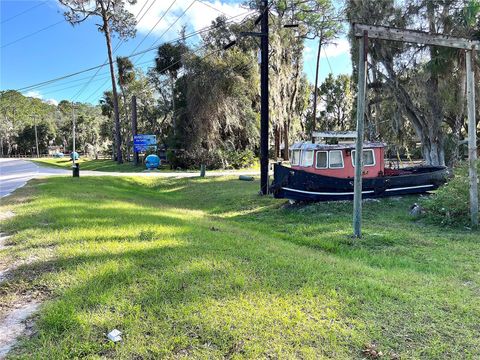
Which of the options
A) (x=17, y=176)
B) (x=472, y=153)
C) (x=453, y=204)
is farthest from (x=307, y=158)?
(x=17, y=176)

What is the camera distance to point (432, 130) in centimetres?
1722

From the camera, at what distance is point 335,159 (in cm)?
1222

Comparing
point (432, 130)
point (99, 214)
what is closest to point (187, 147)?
point (432, 130)

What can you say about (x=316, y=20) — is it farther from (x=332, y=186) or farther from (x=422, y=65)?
(x=332, y=186)

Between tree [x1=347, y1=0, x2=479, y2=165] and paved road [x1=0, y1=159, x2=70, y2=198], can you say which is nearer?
paved road [x1=0, y1=159, x2=70, y2=198]

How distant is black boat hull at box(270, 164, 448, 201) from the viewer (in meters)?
11.6

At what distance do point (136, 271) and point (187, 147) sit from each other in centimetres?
2279

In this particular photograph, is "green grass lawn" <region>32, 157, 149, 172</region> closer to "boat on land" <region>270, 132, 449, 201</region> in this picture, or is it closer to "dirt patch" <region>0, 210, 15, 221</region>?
"boat on land" <region>270, 132, 449, 201</region>

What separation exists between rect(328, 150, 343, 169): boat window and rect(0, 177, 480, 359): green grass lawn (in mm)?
5569

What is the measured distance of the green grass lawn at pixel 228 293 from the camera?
107 inches

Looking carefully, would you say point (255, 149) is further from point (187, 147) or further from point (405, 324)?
point (405, 324)

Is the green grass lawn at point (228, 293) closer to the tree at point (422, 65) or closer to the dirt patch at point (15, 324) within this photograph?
the dirt patch at point (15, 324)

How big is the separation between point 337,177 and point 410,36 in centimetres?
505

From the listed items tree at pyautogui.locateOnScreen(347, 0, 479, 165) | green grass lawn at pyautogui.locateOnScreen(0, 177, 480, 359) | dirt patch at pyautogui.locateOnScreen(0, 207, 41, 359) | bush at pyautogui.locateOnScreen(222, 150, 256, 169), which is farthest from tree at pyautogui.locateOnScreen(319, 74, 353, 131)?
dirt patch at pyautogui.locateOnScreen(0, 207, 41, 359)
